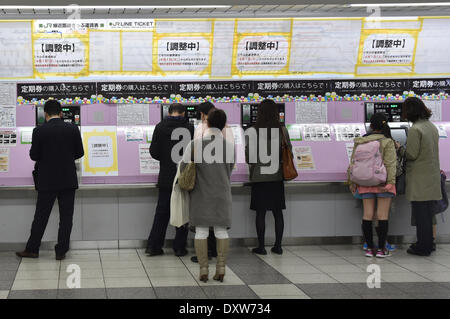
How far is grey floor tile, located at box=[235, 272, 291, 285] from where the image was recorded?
5.37m

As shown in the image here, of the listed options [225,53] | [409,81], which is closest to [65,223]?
[225,53]

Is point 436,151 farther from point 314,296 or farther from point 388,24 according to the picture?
point 314,296

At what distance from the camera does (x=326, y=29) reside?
277 inches

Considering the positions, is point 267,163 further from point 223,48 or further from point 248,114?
point 223,48

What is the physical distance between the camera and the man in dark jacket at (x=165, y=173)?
640 cm

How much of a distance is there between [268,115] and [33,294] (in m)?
2.74

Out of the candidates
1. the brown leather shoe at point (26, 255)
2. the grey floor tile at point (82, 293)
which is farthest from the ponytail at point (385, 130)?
the brown leather shoe at point (26, 255)

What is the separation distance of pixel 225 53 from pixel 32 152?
2.16 m

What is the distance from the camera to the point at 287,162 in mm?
6477

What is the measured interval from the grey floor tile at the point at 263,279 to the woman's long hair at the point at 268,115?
151cm

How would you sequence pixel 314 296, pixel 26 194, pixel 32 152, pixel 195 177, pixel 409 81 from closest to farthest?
pixel 314 296 → pixel 195 177 → pixel 32 152 → pixel 26 194 → pixel 409 81

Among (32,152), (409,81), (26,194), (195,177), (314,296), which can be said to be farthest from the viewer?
(409,81)

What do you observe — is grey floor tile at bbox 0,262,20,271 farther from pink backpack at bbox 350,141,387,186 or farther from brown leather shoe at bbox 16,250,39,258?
pink backpack at bbox 350,141,387,186

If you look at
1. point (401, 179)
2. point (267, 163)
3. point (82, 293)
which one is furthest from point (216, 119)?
point (401, 179)
